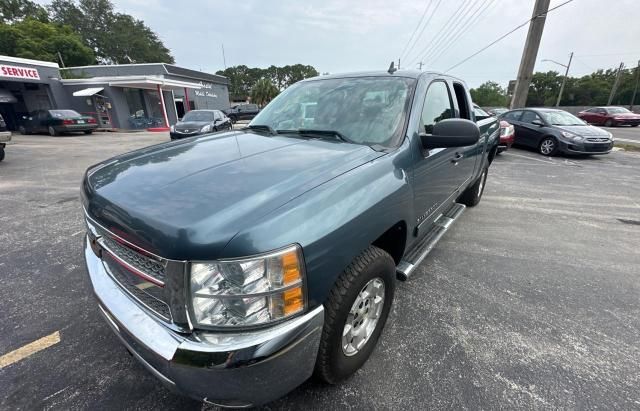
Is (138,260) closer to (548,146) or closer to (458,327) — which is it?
(458,327)

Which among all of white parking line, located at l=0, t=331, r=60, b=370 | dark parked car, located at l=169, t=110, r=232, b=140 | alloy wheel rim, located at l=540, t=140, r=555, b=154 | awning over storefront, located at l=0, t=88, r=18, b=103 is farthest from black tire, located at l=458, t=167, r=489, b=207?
awning over storefront, located at l=0, t=88, r=18, b=103

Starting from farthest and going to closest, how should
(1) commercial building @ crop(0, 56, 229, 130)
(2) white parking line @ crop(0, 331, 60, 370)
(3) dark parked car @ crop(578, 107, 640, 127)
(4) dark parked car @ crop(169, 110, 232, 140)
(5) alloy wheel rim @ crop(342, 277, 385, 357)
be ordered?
(3) dark parked car @ crop(578, 107, 640, 127), (1) commercial building @ crop(0, 56, 229, 130), (4) dark parked car @ crop(169, 110, 232, 140), (2) white parking line @ crop(0, 331, 60, 370), (5) alloy wheel rim @ crop(342, 277, 385, 357)

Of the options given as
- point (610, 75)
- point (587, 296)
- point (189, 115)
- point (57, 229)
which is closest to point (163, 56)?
point (189, 115)

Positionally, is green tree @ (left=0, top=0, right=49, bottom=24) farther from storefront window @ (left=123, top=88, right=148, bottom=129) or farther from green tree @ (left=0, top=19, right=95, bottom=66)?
storefront window @ (left=123, top=88, right=148, bottom=129)

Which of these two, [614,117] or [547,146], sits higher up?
[547,146]

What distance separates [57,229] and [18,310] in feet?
6.23

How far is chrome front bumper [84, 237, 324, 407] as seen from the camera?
1148 mm

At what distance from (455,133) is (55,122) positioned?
68.2 feet

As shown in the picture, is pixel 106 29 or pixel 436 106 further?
pixel 106 29

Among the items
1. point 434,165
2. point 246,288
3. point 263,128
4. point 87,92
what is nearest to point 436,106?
point 434,165

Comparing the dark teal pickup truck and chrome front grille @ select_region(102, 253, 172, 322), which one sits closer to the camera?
the dark teal pickup truck

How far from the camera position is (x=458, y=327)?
232 centimetres

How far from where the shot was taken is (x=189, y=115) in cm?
1397

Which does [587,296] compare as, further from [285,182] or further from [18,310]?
[18,310]
